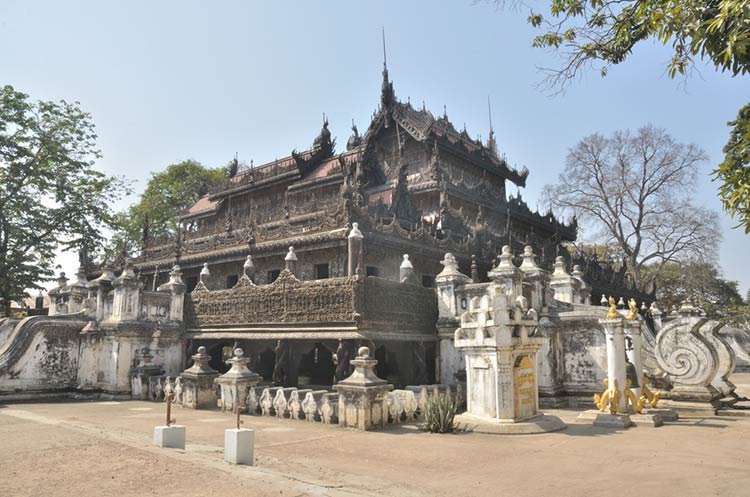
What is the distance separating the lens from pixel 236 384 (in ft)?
40.8

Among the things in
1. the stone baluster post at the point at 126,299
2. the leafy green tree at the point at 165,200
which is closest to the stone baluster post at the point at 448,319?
the stone baluster post at the point at 126,299

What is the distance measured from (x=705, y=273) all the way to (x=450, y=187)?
27497mm

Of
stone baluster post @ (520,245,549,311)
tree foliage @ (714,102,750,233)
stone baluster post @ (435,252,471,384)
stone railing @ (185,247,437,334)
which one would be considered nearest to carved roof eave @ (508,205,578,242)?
stone baluster post @ (520,245,549,311)

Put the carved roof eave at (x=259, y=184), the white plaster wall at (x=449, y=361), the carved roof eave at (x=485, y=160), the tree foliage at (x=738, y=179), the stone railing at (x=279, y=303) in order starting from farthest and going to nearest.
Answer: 1. the carved roof eave at (x=259, y=184)
2. the carved roof eave at (x=485, y=160)
3. the white plaster wall at (x=449, y=361)
4. the stone railing at (x=279, y=303)
5. the tree foliage at (x=738, y=179)

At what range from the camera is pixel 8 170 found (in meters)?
26.5

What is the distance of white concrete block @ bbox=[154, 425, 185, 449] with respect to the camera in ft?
25.2

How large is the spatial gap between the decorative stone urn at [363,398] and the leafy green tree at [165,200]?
3118 centimetres

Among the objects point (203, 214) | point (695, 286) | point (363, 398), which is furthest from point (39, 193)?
point (695, 286)

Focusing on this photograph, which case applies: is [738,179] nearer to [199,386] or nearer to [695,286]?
[199,386]

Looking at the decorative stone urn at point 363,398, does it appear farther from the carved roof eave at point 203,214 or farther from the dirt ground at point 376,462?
the carved roof eave at point 203,214

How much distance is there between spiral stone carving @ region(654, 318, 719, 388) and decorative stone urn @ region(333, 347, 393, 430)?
22.8 ft

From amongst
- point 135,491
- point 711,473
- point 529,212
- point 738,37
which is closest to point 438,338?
point 711,473

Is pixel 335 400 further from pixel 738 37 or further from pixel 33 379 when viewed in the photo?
pixel 33 379

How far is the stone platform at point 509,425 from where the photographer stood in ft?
30.2
